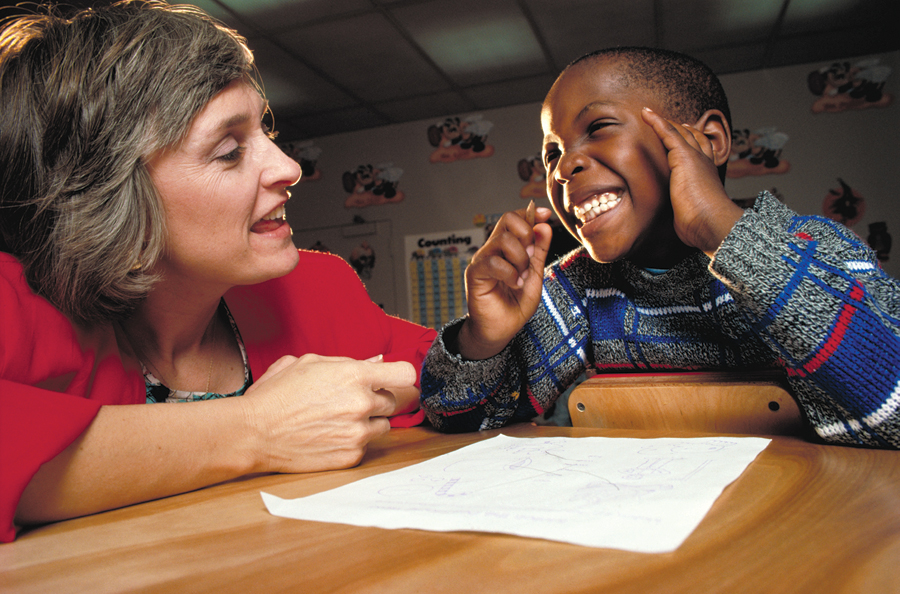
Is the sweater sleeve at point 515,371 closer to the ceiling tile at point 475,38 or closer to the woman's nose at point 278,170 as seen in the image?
the woman's nose at point 278,170

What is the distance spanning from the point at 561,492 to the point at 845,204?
361 centimetres

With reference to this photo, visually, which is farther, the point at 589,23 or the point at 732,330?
the point at 589,23

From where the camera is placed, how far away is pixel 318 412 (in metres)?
0.59

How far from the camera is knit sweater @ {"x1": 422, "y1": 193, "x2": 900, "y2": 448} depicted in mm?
547

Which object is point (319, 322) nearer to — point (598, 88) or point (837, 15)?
point (598, 88)

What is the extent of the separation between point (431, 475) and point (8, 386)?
0.36 metres

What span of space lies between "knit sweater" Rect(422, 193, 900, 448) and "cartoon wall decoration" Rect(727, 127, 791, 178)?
9.43ft

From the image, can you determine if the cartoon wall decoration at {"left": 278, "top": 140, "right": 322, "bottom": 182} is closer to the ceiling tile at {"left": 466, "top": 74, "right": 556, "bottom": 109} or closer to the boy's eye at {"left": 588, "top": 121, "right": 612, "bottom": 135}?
the ceiling tile at {"left": 466, "top": 74, "right": 556, "bottom": 109}

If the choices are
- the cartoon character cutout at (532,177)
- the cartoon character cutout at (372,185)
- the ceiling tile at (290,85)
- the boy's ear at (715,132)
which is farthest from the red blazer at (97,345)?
the cartoon character cutout at (372,185)

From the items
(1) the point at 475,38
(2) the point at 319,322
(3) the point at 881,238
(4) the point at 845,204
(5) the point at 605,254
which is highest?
(1) the point at 475,38

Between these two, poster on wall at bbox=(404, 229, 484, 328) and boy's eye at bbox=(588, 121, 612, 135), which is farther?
poster on wall at bbox=(404, 229, 484, 328)

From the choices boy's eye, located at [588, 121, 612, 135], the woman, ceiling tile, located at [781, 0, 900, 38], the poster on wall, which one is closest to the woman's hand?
the woman

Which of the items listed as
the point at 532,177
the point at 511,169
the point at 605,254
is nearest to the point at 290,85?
the point at 511,169

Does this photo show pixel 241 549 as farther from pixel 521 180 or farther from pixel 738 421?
pixel 521 180
